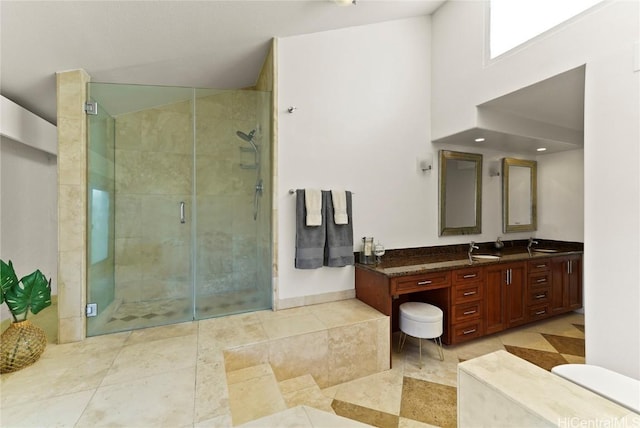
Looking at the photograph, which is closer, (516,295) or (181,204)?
(181,204)

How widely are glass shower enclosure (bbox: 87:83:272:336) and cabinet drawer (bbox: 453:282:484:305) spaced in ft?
5.69

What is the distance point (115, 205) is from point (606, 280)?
363 cm

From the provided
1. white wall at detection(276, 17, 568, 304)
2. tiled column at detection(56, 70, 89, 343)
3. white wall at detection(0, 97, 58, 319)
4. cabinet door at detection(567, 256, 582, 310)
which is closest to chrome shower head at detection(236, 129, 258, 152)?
white wall at detection(276, 17, 568, 304)

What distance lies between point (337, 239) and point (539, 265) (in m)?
2.33

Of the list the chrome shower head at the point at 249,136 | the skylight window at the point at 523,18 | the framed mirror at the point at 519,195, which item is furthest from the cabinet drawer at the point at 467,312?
the chrome shower head at the point at 249,136

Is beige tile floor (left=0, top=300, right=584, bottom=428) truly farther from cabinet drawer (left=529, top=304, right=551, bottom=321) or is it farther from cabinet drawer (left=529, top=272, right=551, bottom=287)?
cabinet drawer (left=529, top=272, right=551, bottom=287)

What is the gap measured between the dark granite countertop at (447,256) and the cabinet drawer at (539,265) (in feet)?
0.20

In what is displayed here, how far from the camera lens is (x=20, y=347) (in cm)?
162

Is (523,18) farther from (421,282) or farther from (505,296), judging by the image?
(505,296)

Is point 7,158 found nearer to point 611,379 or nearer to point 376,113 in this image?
point 376,113

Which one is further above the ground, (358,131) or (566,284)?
(358,131)

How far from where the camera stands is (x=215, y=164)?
264cm

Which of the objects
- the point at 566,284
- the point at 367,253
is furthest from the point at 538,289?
the point at 367,253

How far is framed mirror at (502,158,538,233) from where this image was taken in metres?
3.57
